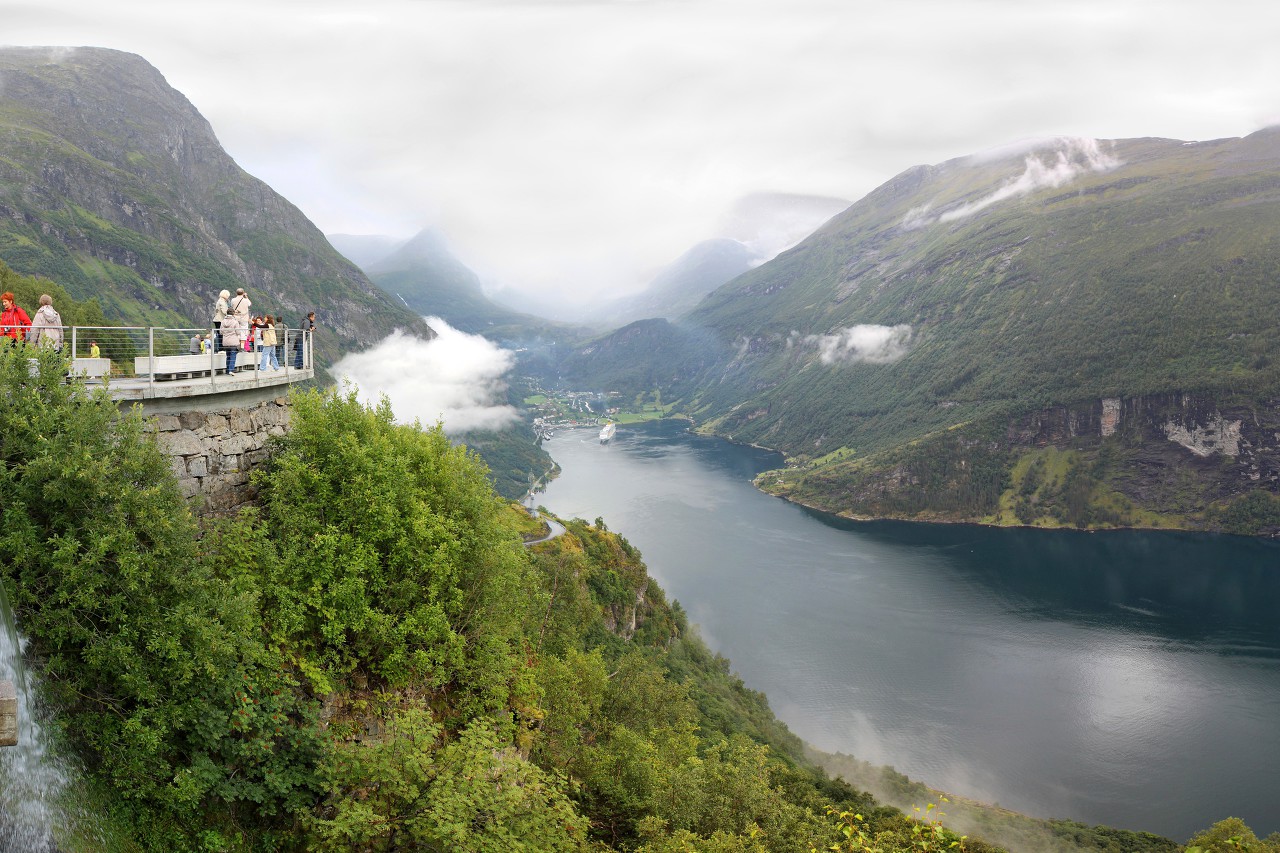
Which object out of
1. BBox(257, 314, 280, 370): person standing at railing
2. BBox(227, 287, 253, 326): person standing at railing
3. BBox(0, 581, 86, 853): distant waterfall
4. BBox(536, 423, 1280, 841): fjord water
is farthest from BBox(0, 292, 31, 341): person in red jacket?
BBox(536, 423, 1280, 841): fjord water

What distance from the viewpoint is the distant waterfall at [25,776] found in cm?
897

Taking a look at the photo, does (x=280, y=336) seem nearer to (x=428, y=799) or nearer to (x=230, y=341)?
(x=230, y=341)

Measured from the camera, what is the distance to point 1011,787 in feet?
232

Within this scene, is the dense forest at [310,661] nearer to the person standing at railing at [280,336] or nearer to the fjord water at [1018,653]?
the person standing at railing at [280,336]

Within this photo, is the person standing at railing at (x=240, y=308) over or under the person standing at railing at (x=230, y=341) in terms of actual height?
over

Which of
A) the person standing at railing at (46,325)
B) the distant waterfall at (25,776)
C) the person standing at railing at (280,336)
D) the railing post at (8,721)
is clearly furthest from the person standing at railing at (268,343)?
the railing post at (8,721)

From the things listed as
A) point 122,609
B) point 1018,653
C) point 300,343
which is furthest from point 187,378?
point 1018,653

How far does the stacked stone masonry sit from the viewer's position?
1445 cm

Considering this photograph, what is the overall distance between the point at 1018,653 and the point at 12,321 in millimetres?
115285

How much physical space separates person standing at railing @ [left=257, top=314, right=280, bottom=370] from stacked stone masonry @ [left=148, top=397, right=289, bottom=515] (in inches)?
87.3

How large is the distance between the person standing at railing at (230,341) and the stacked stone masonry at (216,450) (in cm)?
121

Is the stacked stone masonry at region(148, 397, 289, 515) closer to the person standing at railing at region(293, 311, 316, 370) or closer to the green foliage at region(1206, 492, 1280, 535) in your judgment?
the person standing at railing at region(293, 311, 316, 370)

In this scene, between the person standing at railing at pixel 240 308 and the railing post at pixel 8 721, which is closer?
the railing post at pixel 8 721

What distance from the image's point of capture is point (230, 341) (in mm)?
16828
